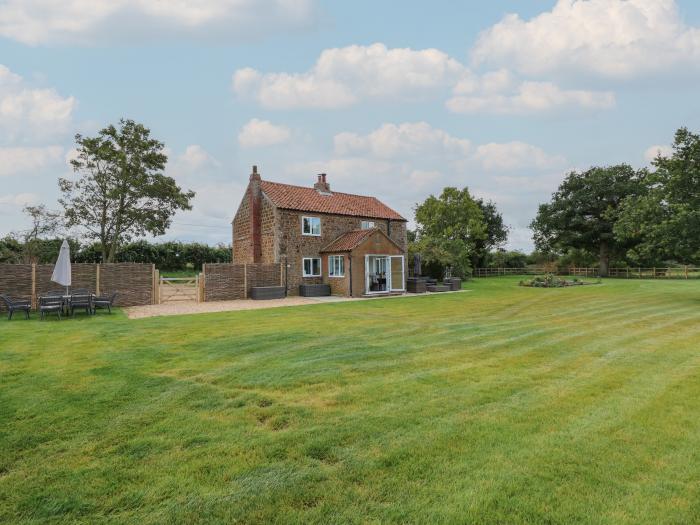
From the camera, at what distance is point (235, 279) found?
72.8 ft

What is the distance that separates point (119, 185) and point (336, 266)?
2058cm

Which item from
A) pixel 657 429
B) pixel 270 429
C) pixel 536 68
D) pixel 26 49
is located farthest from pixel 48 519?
pixel 536 68

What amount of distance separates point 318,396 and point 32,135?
19094 millimetres

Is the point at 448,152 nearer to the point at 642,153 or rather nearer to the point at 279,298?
the point at 642,153

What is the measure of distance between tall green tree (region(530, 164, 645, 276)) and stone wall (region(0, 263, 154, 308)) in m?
47.3

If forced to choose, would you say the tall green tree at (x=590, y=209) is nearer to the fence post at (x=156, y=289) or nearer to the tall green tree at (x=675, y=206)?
the tall green tree at (x=675, y=206)

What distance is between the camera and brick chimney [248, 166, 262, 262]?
26578mm

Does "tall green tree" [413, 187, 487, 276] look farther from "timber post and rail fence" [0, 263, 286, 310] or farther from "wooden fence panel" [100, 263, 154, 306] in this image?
"wooden fence panel" [100, 263, 154, 306]

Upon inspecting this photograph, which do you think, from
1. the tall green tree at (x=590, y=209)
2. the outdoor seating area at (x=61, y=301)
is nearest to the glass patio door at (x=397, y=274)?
the outdoor seating area at (x=61, y=301)

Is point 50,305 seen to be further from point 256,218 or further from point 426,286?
point 426,286

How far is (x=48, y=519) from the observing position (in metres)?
2.82

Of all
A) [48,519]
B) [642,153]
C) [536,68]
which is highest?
[536,68]

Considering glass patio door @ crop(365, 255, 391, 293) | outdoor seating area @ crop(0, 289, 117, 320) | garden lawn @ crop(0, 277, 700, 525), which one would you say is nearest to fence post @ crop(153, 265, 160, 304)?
outdoor seating area @ crop(0, 289, 117, 320)

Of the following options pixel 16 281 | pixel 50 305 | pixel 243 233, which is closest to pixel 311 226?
pixel 243 233
